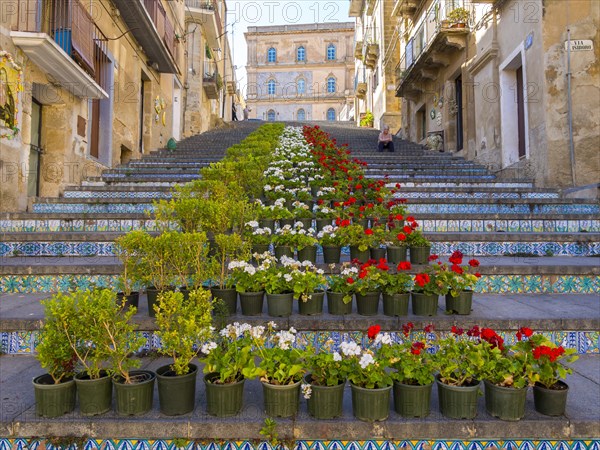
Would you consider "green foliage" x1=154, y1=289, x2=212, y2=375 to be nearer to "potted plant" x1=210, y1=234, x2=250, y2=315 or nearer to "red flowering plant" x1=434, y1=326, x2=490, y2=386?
"potted plant" x1=210, y1=234, x2=250, y2=315

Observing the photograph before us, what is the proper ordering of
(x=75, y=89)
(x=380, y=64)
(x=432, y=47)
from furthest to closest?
1. (x=380, y=64)
2. (x=432, y=47)
3. (x=75, y=89)

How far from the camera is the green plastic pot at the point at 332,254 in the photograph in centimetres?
483

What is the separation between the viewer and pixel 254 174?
697 centimetres

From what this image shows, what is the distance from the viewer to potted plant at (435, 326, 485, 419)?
7.91 ft

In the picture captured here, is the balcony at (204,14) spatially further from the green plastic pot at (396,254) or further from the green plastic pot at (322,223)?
the green plastic pot at (396,254)

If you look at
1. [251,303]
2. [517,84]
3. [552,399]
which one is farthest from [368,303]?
[517,84]

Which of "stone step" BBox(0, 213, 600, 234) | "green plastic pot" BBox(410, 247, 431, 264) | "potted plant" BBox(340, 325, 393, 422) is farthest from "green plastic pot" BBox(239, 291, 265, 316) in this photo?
"stone step" BBox(0, 213, 600, 234)

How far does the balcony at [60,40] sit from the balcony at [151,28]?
6.55ft

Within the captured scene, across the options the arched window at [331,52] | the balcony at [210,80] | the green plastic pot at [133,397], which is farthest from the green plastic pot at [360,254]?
the arched window at [331,52]

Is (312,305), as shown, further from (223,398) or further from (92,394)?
(92,394)

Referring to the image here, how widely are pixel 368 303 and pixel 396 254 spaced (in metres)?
1.29

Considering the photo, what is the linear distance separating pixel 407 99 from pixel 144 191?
54.0ft

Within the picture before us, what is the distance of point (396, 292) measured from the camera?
3.52 meters

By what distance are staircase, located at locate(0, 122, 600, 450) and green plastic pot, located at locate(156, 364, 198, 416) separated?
67 millimetres
